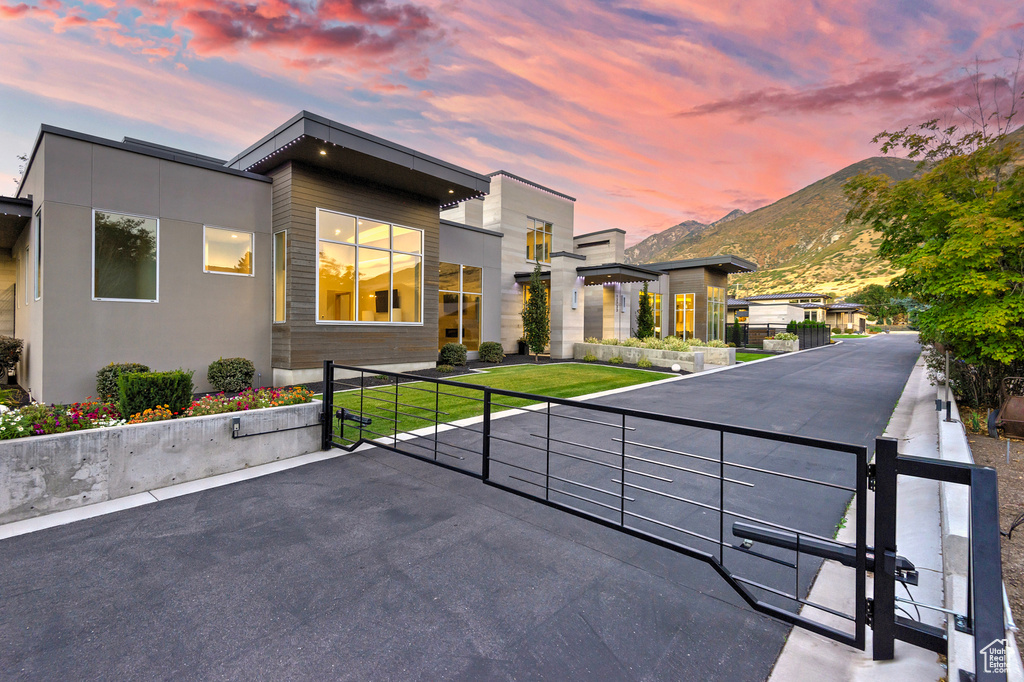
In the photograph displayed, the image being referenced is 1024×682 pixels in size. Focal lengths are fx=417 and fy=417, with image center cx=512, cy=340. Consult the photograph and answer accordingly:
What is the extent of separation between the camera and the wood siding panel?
1091cm

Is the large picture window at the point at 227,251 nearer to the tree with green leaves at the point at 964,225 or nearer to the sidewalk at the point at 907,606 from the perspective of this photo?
the sidewalk at the point at 907,606

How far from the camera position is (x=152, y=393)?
4.98 m

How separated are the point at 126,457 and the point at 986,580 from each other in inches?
251

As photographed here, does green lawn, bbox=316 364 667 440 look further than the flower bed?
Yes

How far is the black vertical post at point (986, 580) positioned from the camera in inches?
63.3

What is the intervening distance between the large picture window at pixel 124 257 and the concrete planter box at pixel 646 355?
1498 cm

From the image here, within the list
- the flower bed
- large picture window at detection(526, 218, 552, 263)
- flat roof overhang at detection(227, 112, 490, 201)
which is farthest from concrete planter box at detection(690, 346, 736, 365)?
the flower bed

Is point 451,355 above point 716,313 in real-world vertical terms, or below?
below

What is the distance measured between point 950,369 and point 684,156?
1202 inches

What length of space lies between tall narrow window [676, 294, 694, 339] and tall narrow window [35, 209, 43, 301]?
28.6m

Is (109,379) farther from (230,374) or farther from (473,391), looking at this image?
(473,391)

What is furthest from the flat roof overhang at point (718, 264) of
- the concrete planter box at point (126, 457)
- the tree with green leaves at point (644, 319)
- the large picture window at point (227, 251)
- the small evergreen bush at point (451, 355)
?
the concrete planter box at point (126, 457)

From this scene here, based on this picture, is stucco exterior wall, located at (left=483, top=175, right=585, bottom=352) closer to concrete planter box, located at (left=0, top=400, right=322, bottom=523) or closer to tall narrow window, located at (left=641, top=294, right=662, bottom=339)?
tall narrow window, located at (left=641, top=294, right=662, bottom=339)

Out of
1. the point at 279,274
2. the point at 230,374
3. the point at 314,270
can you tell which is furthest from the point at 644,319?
the point at 230,374
